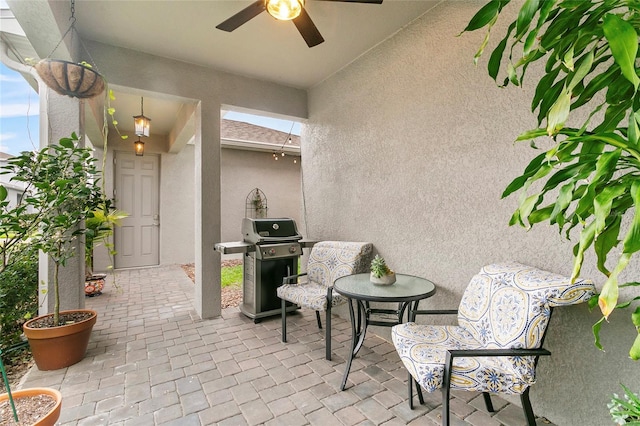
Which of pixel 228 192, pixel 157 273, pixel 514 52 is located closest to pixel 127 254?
pixel 157 273

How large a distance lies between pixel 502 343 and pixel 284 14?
2537 mm

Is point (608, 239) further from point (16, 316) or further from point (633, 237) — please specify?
point (16, 316)

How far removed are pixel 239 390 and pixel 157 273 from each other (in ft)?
15.4

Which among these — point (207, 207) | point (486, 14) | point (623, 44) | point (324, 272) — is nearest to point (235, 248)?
point (207, 207)

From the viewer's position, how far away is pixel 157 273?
6.00 metres

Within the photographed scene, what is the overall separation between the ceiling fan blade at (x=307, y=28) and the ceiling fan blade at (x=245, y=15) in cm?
27

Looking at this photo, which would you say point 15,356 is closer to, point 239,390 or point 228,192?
point 239,390

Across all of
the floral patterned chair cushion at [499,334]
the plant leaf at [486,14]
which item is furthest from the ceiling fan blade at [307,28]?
the floral patterned chair cushion at [499,334]

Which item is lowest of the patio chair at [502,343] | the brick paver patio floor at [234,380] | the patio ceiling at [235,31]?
the brick paver patio floor at [234,380]

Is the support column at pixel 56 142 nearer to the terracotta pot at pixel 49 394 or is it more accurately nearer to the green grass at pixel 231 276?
the terracotta pot at pixel 49 394

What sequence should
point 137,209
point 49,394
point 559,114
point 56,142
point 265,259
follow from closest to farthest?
point 559,114
point 49,394
point 56,142
point 265,259
point 137,209

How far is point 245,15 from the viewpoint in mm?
2205

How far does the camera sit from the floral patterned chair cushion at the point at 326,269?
290 cm

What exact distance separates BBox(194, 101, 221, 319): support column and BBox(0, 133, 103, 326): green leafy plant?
1141mm
